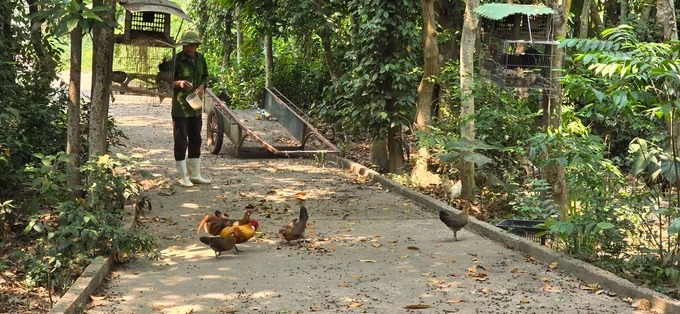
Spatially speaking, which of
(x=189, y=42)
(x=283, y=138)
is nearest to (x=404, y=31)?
(x=189, y=42)

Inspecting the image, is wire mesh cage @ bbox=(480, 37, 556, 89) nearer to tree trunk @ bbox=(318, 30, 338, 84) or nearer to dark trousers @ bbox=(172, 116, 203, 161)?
dark trousers @ bbox=(172, 116, 203, 161)

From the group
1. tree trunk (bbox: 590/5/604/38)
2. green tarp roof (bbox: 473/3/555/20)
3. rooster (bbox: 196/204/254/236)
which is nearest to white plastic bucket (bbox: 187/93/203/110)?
rooster (bbox: 196/204/254/236)

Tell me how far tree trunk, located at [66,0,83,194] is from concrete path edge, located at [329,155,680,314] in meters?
4.49

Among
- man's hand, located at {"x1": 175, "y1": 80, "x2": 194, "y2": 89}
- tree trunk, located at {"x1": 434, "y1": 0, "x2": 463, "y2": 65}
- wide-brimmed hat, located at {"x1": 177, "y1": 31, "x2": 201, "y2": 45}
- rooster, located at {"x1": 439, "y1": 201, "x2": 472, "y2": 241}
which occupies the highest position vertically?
tree trunk, located at {"x1": 434, "y1": 0, "x2": 463, "y2": 65}

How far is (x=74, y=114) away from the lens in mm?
9867

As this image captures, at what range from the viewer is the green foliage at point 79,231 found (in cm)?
797

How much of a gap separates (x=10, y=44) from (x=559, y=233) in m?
7.06

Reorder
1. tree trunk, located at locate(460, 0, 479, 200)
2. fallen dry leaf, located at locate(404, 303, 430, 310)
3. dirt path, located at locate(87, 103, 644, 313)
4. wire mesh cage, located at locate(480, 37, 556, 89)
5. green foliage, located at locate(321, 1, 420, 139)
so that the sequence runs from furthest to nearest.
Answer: green foliage, located at locate(321, 1, 420, 139)
wire mesh cage, located at locate(480, 37, 556, 89)
tree trunk, located at locate(460, 0, 479, 200)
dirt path, located at locate(87, 103, 644, 313)
fallen dry leaf, located at locate(404, 303, 430, 310)

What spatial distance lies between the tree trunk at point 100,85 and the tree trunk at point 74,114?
0.18 m

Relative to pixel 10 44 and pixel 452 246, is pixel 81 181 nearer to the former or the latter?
pixel 10 44

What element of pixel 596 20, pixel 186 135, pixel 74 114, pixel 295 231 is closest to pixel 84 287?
pixel 295 231

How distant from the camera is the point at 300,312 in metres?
7.24

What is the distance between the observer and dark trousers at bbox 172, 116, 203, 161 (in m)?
13.1

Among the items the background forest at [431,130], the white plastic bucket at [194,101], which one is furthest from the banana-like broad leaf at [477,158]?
the white plastic bucket at [194,101]
